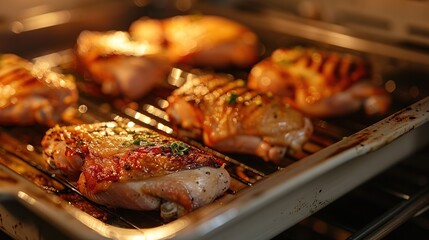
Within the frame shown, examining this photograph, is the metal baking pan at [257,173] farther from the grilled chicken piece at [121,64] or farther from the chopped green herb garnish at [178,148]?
the chopped green herb garnish at [178,148]

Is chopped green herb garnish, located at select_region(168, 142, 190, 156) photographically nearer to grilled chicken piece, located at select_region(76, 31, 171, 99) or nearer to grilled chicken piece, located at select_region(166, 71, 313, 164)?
grilled chicken piece, located at select_region(166, 71, 313, 164)

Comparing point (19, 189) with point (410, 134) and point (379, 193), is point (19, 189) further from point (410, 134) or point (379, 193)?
point (379, 193)

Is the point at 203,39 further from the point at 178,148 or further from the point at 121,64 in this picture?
the point at 178,148

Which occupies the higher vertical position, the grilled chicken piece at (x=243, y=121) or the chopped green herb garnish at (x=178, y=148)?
the chopped green herb garnish at (x=178, y=148)

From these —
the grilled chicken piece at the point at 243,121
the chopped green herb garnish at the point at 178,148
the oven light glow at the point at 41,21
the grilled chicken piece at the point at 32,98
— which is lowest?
the grilled chicken piece at the point at 32,98

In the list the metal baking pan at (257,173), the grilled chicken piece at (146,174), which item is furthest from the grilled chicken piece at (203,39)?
the grilled chicken piece at (146,174)

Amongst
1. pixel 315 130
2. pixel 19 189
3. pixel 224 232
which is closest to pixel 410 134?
pixel 315 130

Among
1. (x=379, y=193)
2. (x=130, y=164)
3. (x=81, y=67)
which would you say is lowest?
(x=379, y=193)

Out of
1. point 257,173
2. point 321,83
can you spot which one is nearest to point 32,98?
point 257,173
